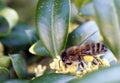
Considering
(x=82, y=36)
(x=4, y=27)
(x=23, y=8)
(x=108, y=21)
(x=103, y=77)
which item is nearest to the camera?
(x=103, y=77)

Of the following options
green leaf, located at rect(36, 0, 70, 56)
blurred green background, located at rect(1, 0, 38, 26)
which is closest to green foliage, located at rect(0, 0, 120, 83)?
green leaf, located at rect(36, 0, 70, 56)

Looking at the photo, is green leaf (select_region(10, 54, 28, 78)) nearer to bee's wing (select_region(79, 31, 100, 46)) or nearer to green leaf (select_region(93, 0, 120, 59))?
bee's wing (select_region(79, 31, 100, 46))

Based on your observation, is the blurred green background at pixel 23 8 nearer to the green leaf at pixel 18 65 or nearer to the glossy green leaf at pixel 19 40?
the glossy green leaf at pixel 19 40

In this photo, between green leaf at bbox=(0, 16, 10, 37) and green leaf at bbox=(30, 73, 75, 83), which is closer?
green leaf at bbox=(30, 73, 75, 83)

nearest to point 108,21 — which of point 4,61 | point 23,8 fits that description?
point 4,61

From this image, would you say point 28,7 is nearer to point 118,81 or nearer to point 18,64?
point 18,64

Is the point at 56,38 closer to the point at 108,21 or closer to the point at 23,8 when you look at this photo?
the point at 108,21
